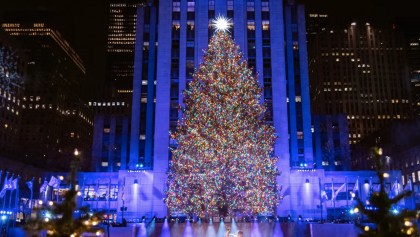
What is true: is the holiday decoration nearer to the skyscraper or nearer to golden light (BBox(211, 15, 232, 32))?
the skyscraper

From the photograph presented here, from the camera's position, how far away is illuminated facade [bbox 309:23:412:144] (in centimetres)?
16000

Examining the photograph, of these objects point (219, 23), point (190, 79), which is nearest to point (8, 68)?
point (190, 79)

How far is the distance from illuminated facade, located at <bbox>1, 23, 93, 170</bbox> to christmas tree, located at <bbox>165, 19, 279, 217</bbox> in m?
92.0

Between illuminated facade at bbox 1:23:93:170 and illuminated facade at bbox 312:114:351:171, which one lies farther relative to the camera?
illuminated facade at bbox 1:23:93:170

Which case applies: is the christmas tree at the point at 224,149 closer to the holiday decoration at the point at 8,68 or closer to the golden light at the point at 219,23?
the golden light at the point at 219,23

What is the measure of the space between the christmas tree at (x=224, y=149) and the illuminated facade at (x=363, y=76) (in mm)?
126445

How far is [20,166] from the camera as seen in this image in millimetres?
69125

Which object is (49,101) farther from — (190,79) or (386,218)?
(386,218)

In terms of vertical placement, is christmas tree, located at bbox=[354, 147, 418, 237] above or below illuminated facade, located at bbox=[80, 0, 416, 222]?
below

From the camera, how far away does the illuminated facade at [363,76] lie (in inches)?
6299

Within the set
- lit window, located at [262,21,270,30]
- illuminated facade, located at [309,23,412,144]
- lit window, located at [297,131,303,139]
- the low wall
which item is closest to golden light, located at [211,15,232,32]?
lit window, located at [262,21,270,30]

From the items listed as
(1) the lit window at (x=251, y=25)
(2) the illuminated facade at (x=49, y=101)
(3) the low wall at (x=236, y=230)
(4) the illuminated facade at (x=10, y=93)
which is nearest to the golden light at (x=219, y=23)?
(1) the lit window at (x=251, y=25)

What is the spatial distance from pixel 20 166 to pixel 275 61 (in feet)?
141

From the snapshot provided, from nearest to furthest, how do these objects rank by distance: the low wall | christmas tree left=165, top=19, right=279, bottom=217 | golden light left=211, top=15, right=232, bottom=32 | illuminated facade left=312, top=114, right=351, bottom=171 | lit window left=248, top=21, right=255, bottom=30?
the low wall < christmas tree left=165, top=19, right=279, bottom=217 < golden light left=211, top=15, right=232, bottom=32 < lit window left=248, top=21, right=255, bottom=30 < illuminated facade left=312, top=114, right=351, bottom=171
